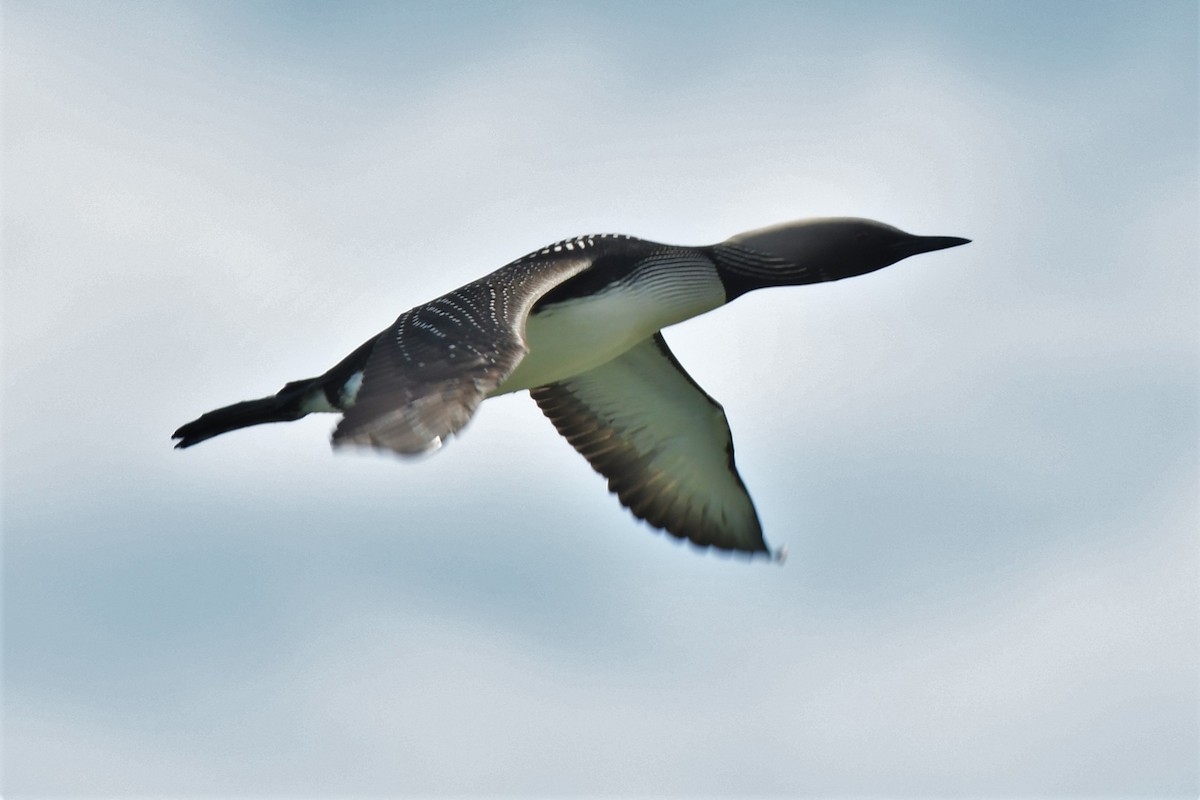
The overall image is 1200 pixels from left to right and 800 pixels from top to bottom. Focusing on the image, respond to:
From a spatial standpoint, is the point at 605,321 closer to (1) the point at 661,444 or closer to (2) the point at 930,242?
(1) the point at 661,444

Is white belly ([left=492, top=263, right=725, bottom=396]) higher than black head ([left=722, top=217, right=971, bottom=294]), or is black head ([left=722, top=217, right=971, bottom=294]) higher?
black head ([left=722, top=217, right=971, bottom=294])

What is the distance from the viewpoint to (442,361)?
1030 centimetres

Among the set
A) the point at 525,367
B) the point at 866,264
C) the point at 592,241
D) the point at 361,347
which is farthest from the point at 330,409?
the point at 866,264

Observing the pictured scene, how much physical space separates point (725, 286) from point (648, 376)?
1183 millimetres

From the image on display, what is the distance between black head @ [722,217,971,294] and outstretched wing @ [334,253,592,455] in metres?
1.61

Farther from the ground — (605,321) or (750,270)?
(750,270)

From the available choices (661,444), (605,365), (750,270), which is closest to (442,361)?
(750,270)

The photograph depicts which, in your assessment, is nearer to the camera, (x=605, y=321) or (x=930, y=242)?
(x=605, y=321)

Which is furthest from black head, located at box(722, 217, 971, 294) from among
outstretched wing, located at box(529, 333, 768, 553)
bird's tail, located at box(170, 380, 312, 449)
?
bird's tail, located at box(170, 380, 312, 449)

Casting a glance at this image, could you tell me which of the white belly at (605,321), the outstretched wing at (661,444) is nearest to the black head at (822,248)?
the white belly at (605,321)

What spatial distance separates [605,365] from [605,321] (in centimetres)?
132

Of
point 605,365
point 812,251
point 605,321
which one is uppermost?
point 812,251

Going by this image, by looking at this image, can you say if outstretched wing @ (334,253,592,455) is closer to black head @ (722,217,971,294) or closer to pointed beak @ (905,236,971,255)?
black head @ (722,217,971,294)

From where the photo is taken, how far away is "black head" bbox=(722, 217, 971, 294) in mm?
13336
